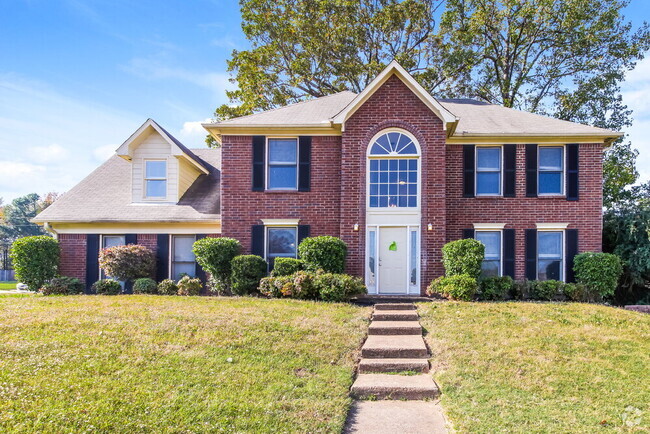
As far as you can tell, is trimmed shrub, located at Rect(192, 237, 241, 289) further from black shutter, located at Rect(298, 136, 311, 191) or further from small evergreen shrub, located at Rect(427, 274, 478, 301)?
small evergreen shrub, located at Rect(427, 274, 478, 301)

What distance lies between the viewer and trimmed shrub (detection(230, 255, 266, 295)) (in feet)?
39.7

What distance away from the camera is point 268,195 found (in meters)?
13.4

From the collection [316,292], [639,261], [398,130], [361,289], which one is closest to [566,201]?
[639,261]

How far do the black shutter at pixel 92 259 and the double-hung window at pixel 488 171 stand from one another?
1239 centimetres

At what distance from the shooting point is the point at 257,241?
13.4 m

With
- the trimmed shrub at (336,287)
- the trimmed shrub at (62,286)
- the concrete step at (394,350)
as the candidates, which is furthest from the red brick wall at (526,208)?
the trimmed shrub at (62,286)

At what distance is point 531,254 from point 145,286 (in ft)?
38.5

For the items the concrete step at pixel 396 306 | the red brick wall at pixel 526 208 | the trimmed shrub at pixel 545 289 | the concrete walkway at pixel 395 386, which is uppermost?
the red brick wall at pixel 526 208

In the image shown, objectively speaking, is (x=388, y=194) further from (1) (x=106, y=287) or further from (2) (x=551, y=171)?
(1) (x=106, y=287)

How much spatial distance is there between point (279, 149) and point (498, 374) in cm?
933

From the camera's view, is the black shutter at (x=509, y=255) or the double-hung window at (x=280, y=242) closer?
the black shutter at (x=509, y=255)

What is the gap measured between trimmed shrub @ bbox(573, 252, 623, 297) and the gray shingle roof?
1120cm

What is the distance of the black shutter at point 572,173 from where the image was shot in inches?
526

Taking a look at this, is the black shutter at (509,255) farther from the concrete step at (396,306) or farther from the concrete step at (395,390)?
the concrete step at (395,390)
